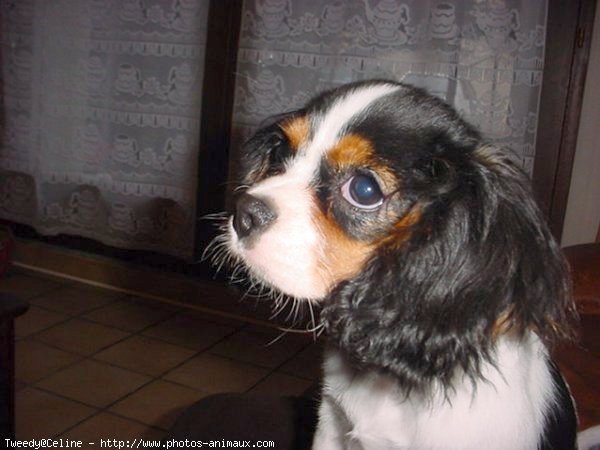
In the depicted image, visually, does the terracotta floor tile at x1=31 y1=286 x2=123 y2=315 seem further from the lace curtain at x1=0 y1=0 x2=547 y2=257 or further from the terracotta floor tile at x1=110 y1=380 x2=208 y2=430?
the terracotta floor tile at x1=110 y1=380 x2=208 y2=430

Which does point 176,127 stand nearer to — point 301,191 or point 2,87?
point 2,87

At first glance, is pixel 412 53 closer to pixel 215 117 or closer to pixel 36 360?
pixel 215 117

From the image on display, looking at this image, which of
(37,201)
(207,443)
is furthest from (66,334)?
(207,443)

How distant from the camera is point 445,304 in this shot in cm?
89

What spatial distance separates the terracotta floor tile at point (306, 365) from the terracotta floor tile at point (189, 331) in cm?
39

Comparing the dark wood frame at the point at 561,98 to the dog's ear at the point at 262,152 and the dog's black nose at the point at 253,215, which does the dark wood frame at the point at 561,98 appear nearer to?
the dog's ear at the point at 262,152

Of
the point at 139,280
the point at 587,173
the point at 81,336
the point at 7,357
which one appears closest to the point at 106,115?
the point at 139,280

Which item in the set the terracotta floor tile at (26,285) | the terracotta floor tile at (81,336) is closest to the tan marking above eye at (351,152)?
the terracotta floor tile at (81,336)

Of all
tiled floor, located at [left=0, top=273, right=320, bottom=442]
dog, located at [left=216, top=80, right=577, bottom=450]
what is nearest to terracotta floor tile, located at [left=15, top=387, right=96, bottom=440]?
tiled floor, located at [left=0, top=273, right=320, bottom=442]

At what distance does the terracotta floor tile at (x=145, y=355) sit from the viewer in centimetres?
258

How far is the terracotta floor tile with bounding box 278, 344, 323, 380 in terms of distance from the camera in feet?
8.52

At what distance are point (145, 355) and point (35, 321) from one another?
65cm

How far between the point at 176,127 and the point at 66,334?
1102 mm

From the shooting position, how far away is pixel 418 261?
2.95 ft
